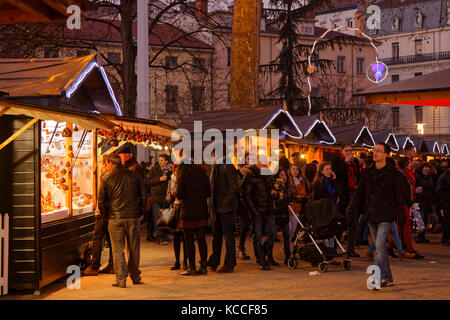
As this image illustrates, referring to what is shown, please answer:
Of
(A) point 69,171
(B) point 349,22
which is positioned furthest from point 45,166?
(B) point 349,22

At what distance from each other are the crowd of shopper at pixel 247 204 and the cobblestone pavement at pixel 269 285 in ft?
0.98

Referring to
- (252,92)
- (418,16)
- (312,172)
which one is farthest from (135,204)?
(418,16)

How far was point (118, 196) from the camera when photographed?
9.83 meters

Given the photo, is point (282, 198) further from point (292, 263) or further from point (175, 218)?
point (175, 218)

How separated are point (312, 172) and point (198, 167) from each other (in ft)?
12.9

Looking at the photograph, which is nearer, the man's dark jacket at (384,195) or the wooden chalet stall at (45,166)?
the wooden chalet stall at (45,166)

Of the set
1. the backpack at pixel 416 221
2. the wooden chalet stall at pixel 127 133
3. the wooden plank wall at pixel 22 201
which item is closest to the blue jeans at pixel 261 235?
the wooden chalet stall at pixel 127 133

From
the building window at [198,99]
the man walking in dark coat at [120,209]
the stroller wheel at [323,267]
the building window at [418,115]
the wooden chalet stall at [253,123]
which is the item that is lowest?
the stroller wheel at [323,267]

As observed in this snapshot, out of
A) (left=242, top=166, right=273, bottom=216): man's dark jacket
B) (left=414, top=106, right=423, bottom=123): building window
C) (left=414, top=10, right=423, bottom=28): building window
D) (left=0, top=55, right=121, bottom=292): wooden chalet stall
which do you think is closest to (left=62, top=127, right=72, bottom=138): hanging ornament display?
(left=0, top=55, right=121, bottom=292): wooden chalet stall

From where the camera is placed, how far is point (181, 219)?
10969 mm

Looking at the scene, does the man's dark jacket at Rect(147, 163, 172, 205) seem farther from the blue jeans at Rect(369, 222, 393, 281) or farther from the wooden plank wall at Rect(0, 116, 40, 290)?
the blue jeans at Rect(369, 222, 393, 281)

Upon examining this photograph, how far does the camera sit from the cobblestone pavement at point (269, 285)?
9.11 metres

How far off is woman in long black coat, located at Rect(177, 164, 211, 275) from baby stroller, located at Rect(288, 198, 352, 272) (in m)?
1.74

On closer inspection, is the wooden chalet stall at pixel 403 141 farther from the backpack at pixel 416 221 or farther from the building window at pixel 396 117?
the building window at pixel 396 117
